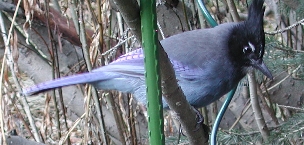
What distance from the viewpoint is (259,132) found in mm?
2455

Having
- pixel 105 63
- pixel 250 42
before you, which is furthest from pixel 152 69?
pixel 105 63

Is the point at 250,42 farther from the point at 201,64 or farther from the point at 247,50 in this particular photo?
the point at 201,64

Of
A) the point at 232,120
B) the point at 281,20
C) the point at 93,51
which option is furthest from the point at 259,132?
the point at 93,51

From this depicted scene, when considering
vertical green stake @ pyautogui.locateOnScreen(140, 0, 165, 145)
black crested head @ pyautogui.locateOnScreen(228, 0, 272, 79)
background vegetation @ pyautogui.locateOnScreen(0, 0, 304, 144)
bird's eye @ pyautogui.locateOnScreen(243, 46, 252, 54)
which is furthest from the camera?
background vegetation @ pyautogui.locateOnScreen(0, 0, 304, 144)

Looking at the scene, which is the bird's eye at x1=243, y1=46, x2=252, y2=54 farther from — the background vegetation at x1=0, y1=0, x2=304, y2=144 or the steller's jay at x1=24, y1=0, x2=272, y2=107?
the background vegetation at x1=0, y1=0, x2=304, y2=144

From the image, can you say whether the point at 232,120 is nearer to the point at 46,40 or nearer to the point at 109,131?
the point at 109,131

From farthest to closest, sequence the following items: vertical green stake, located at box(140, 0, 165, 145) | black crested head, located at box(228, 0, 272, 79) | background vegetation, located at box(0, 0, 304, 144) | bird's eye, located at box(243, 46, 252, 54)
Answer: background vegetation, located at box(0, 0, 304, 144), bird's eye, located at box(243, 46, 252, 54), black crested head, located at box(228, 0, 272, 79), vertical green stake, located at box(140, 0, 165, 145)

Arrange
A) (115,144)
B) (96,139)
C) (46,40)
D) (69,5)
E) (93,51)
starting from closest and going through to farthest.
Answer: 1. (93,51)
2. (69,5)
3. (96,139)
4. (46,40)
5. (115,144)

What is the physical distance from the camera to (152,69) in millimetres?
959

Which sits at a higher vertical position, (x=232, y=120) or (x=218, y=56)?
(x=218, y=56)

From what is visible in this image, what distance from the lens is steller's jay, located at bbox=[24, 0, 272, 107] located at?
1.88 meters

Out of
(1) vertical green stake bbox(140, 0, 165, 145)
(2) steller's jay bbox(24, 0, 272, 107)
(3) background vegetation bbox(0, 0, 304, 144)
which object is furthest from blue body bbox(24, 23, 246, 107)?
(1) vertical green stake bbox(140, 0, 165, 145)

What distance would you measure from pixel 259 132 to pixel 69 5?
1.06m

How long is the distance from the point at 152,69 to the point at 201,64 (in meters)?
1.02
